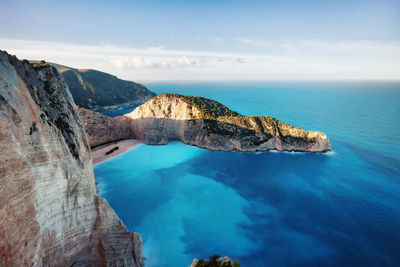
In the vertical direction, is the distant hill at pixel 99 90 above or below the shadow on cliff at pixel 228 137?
above

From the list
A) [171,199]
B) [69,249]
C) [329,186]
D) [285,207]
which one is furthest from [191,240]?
[329,186]

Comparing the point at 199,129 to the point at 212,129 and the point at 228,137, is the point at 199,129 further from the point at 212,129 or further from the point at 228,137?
the point at 228,137

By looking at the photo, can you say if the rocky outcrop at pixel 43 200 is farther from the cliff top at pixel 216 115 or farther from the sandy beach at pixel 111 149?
the cliff top at pixel 216 115

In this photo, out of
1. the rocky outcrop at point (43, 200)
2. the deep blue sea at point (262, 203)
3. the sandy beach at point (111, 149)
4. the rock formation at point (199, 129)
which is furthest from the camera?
the rock formation at point (199, 129)

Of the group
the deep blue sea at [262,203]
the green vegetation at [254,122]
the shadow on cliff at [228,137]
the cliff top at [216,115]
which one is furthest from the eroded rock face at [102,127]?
the green vegetation at [254,122]

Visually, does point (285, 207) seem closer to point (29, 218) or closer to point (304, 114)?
point (29, 218)

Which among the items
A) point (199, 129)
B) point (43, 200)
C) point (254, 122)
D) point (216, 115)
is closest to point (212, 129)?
point (199, 129)
